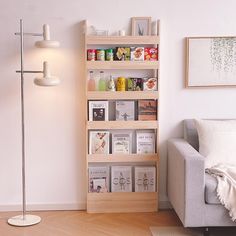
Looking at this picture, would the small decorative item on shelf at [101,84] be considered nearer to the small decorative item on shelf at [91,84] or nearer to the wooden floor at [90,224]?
the small decorative item on shelf at [91,84]

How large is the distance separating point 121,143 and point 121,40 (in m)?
0.91

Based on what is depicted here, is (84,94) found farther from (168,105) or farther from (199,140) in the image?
(199,140)

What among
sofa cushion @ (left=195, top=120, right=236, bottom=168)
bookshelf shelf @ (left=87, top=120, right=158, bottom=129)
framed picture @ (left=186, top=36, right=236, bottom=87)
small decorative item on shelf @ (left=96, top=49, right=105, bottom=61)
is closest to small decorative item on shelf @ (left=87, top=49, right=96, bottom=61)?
small decorative item on shelf @ (left=96, top=49, right=105, bottom=61)

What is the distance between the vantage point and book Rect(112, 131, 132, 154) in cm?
386

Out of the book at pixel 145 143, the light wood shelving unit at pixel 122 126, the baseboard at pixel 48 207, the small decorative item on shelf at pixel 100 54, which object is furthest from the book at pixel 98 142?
the small decorative item on shelf at pixel 100 54

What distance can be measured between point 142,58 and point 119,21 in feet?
1.28

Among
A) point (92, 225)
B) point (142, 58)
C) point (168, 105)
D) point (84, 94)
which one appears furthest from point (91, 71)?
point (92, 225)

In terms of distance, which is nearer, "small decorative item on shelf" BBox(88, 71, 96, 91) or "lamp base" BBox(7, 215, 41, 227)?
"lamp base" BBox(7, 215, 41, 227)

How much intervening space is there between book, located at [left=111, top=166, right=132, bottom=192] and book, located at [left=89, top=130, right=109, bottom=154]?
7.8 inches

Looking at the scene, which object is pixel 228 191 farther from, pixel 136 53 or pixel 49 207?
pixel 49 207

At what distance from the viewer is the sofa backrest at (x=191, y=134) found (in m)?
3.78

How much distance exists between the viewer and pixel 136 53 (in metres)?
3.76

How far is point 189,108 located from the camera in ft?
12.9

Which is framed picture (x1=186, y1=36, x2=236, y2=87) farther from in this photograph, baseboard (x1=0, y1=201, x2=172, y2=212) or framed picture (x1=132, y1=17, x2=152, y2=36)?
baseboard (x1=0, y1=201, x2=172, y2=212)
